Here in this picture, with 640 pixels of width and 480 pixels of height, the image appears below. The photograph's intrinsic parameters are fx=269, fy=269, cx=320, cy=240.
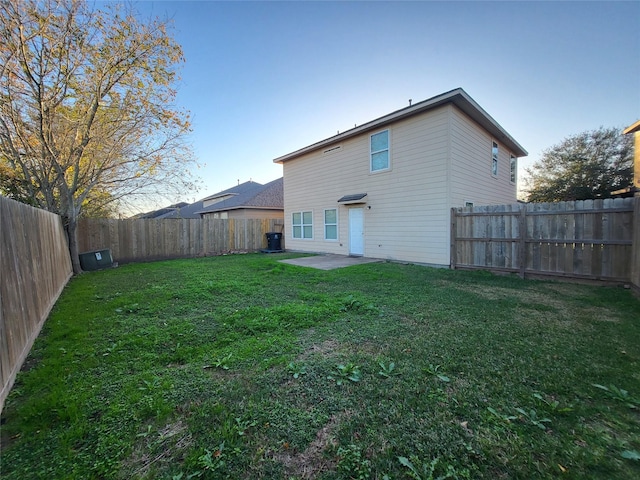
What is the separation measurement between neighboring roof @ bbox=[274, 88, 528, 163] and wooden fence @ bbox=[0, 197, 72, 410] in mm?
8642

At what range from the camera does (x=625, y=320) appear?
3660 millimetres

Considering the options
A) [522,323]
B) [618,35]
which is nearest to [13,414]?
[522,323]

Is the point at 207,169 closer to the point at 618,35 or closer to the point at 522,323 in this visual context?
the point at 522,323

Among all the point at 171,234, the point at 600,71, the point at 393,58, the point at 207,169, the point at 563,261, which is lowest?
the point at 563,261

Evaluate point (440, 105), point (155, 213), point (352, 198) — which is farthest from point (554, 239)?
point (155, 213)

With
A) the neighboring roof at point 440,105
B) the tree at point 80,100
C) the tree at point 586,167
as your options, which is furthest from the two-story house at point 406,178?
the tree at point 586,167

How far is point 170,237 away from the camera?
37.5 ft

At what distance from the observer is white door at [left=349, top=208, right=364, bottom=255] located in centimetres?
1016

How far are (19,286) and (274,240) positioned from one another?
35.4 ft

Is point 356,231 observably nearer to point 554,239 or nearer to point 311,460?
point 554,239

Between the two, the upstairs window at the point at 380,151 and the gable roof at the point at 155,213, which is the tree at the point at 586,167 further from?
the gable roof at the point at 155,213

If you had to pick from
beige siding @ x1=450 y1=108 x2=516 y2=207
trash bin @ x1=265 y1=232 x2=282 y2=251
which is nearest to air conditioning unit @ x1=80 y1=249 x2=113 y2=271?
trash bin @ x1=265 y1=232 x2=282 y2=251

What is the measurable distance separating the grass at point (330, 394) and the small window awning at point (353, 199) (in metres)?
6.04

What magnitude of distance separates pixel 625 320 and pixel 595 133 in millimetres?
19904
